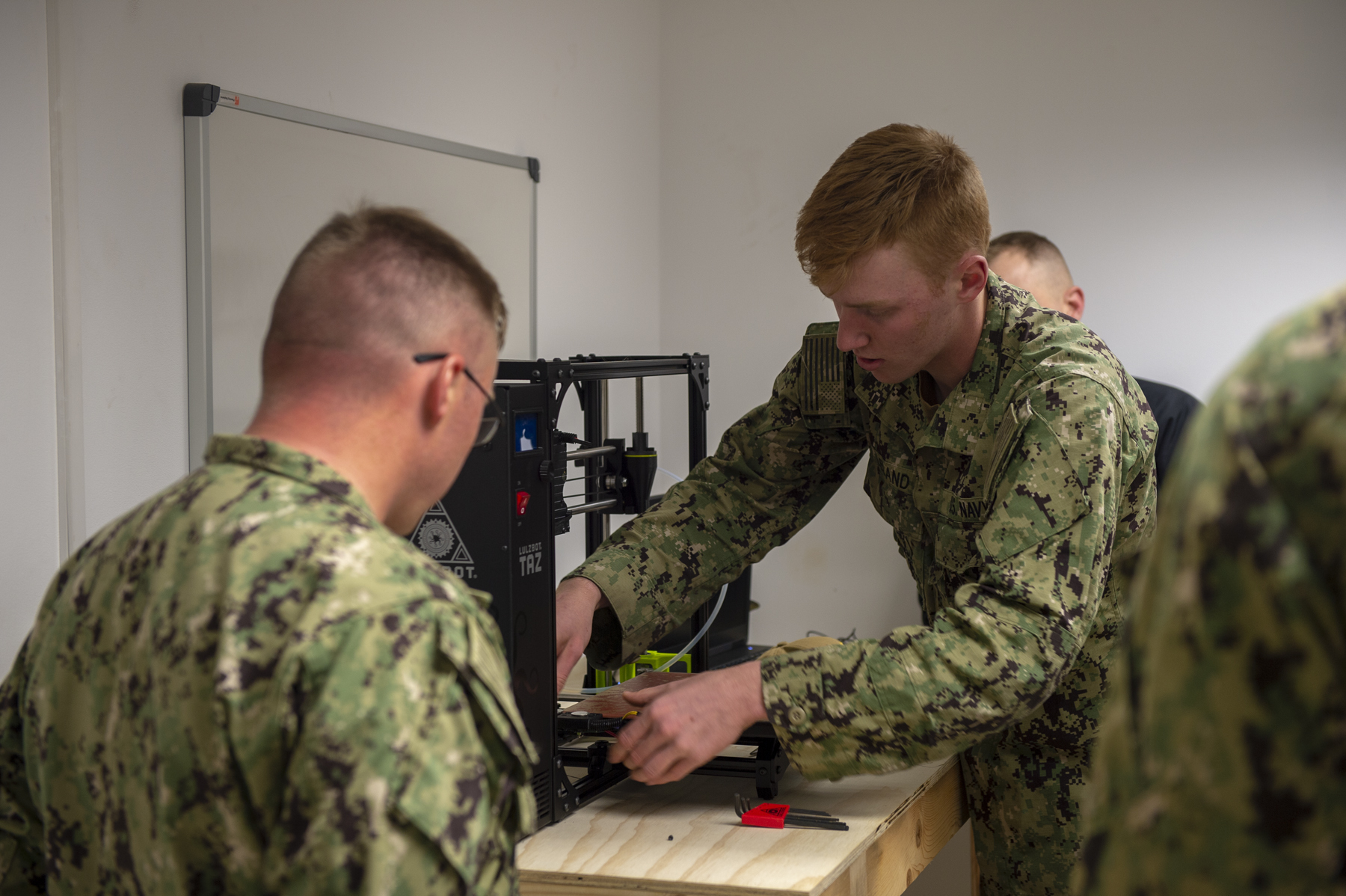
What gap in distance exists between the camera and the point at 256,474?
2.37 ft

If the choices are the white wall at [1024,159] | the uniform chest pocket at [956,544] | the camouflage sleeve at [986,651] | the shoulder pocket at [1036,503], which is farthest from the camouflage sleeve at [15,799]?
the white wall at [1024,159]

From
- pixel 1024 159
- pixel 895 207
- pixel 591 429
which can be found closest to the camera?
pixel 895 207

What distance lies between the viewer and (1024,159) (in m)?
3.24

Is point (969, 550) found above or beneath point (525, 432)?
beneath

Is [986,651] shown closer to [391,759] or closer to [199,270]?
[391,759]

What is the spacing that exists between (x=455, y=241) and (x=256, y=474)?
24 cm

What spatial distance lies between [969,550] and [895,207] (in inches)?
17.7

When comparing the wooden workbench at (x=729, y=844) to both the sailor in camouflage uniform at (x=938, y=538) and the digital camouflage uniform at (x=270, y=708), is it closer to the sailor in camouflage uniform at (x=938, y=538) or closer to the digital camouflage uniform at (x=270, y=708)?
the sailor in camouflage uniform at (x=938, y=538)

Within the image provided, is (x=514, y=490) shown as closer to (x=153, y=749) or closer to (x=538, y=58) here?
(x=153, y=749)

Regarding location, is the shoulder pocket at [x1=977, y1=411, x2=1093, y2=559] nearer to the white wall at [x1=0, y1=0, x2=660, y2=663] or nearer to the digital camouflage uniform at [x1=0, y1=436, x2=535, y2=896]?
the digital camouflage uniform at [x1=0, y1=436, x2=535, y2=896]

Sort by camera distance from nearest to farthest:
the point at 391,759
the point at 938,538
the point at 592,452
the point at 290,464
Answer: the point at 391,759
the point at 290,464
the point at 938,538
the point at 592,452

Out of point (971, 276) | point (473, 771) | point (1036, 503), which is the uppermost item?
point (971, 276)

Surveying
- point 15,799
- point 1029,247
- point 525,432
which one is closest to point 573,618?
point 525,432

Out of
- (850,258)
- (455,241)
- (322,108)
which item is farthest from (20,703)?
(322,108)
